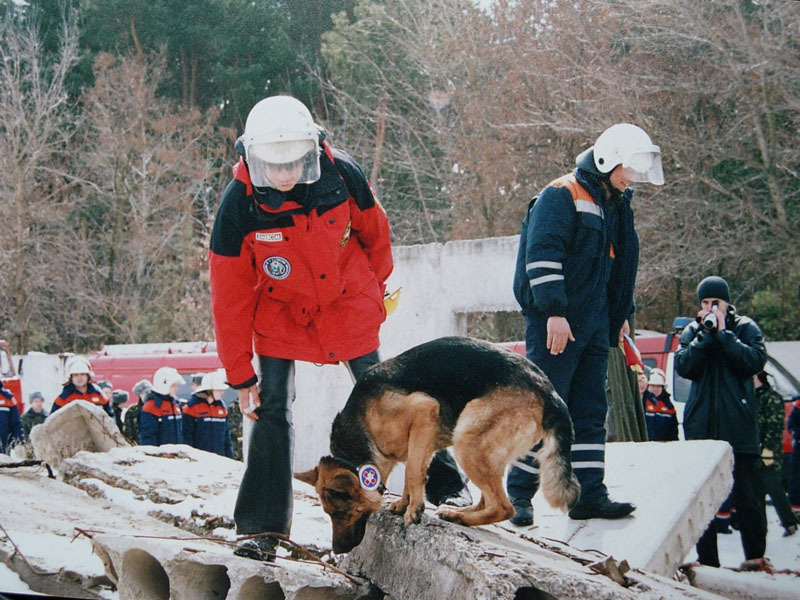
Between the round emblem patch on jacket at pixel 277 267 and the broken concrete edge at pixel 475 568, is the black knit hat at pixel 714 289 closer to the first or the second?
A: the broken concrete edge at pixel 475 568

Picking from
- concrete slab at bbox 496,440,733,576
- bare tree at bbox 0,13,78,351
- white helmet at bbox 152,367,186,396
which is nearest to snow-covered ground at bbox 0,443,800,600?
concrete slab at bbox 496,440,733,576

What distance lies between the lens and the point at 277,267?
2410 mm

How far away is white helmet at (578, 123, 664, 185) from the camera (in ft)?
9.12

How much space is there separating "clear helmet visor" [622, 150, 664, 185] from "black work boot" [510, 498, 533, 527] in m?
1.16

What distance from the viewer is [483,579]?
1.90 metres

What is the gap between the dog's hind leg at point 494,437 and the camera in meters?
2.15

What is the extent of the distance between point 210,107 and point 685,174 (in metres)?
6.27

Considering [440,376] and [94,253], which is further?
[94,253]

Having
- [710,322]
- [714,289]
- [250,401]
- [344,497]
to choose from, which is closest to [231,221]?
[250,401]

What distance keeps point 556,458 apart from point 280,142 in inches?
44.0

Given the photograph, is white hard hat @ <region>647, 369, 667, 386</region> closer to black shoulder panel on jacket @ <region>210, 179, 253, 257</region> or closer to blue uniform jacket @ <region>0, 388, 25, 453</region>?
black shoulder panel on jacket @ <region>210, 179, 253, 257</region>

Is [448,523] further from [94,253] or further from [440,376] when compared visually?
[94,253]

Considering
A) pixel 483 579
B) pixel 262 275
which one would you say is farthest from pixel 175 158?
pixel 483 579

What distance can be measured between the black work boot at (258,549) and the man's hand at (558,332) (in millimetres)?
1106
